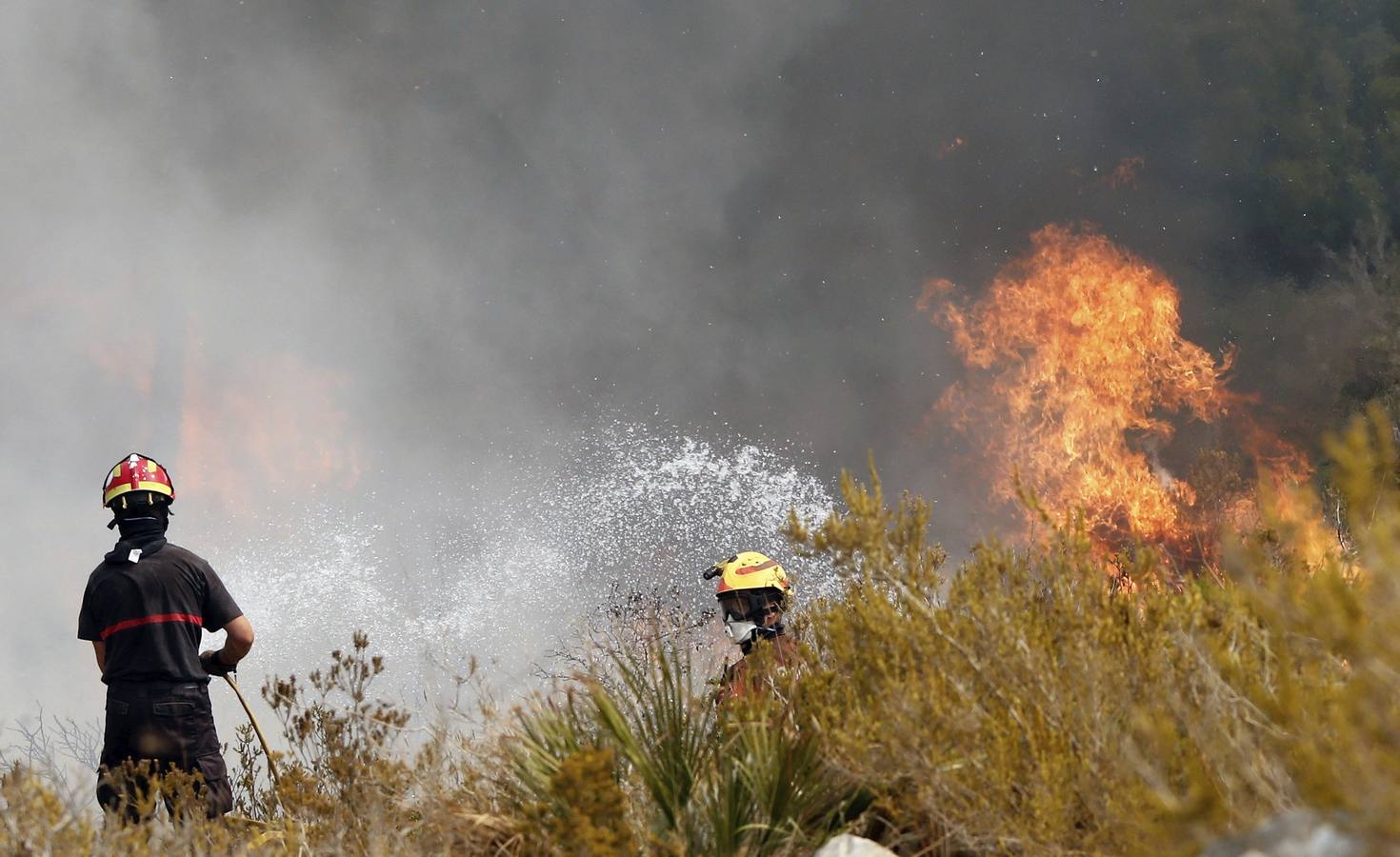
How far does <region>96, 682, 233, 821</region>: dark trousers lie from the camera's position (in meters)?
5.12

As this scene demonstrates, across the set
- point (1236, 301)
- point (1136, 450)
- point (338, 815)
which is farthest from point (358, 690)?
point (1236, 301)

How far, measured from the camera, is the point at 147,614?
5199 millimetres

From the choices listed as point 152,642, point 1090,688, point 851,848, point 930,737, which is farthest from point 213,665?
point 1090,688

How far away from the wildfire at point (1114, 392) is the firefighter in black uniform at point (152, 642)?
17.3 meters

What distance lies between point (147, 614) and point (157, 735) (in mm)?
521

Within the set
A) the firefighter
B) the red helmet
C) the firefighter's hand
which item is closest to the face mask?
the firefighter

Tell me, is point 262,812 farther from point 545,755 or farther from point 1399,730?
point 1399,730

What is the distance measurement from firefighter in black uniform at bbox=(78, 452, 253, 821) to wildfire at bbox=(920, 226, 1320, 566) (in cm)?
1727

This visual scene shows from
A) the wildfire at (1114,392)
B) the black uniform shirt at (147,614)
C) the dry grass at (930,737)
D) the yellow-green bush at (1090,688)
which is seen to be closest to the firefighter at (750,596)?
the dry grass at (930,737)

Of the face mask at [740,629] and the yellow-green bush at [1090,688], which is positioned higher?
the face mask at [740,629]

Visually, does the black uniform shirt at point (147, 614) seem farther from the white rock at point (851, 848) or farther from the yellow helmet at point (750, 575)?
the white rock at point (851, 848)

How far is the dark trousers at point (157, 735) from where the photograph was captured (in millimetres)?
5121

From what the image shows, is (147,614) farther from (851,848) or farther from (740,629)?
(851,848)

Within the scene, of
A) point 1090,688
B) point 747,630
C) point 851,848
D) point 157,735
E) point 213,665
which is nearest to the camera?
point 1090,688
